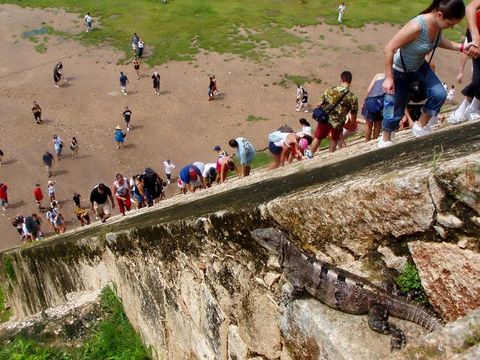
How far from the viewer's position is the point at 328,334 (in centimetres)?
343

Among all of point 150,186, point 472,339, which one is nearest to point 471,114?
point 472,339

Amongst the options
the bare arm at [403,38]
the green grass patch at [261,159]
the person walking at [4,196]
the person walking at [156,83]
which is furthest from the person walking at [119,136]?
the bare arm at [403,38]

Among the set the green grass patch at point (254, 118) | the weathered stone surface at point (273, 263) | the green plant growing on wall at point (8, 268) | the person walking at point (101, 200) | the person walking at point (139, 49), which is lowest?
the green grass patch at point (254, 118)

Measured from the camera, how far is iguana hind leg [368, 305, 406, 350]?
10.3ft

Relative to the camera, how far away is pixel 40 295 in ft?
29.6

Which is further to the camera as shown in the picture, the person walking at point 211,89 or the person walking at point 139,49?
the person walking at point 139,49

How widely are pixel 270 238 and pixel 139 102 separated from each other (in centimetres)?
2210

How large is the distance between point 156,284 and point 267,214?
2.24m

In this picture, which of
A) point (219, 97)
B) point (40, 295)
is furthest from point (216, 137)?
point (40, 295)

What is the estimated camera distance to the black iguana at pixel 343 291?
322 centimetres

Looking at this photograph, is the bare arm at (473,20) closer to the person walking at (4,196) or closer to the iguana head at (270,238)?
the iguana head at (270,238)

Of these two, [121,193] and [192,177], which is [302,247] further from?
[121,193]

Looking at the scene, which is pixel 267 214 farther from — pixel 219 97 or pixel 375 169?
pixel 219 97

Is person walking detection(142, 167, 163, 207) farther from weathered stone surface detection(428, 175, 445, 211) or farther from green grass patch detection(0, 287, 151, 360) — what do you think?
weathered stone surface detection(428, 175, 445, 211)
